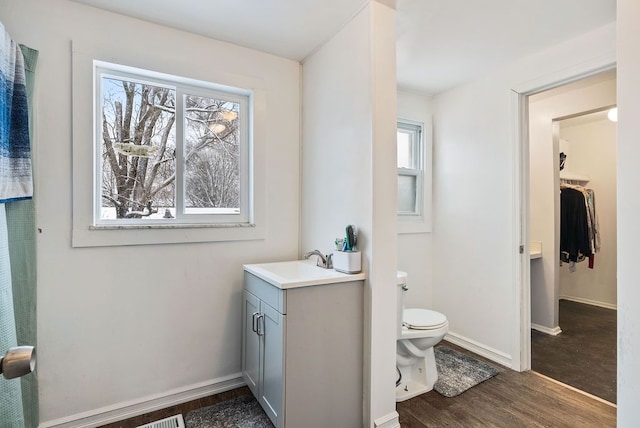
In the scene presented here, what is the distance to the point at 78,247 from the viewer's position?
180 cm

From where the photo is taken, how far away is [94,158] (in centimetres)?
187

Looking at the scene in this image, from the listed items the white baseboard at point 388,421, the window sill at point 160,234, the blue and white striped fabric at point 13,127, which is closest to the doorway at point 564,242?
the white baseboard at point 388,421

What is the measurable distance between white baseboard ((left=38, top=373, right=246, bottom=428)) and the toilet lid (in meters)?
1.21

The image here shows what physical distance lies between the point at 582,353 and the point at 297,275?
8.64 ft

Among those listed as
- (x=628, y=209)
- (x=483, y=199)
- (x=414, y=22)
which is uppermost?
(x=414, y=22)

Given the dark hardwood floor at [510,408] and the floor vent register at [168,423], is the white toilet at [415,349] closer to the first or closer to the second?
the dark hardwood floor at [510,408]

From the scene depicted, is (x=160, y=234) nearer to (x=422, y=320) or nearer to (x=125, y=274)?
(x=125, y=274)

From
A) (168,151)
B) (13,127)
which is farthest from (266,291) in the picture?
(13,127)

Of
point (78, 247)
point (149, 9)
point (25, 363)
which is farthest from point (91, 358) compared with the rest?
point (149, 9)

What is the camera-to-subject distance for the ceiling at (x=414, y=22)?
1788mm

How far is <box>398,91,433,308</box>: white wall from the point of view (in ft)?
9.98

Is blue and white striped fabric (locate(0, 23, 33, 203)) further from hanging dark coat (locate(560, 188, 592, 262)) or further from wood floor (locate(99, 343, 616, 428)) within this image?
hanging dark coat (locate(560, 188, 592, 262))

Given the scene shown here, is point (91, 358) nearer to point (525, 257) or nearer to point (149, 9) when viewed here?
point (149, 9)

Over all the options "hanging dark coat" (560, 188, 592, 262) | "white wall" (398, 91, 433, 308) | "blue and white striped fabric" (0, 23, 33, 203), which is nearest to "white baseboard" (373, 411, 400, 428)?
"white wall" (398, 91, 433, 308)
